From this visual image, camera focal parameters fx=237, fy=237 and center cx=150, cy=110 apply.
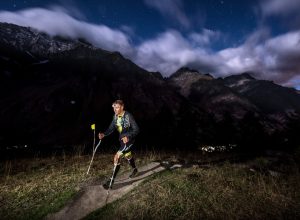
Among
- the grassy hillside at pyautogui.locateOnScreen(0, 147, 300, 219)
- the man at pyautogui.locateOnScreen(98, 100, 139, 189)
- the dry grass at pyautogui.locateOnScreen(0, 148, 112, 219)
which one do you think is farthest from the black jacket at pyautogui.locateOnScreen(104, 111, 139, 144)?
the dry grass at pyautogui.locateOnScreen(0, 148, 112, 219)

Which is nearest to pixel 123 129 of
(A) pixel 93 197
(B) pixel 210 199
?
(A) pixel 93 197

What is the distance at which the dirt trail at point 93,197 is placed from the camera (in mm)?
7113

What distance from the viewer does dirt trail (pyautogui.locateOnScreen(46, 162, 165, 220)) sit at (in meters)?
7.11

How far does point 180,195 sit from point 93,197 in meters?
2.87

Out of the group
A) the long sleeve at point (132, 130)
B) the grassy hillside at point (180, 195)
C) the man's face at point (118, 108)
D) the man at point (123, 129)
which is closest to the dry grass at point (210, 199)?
the grassy hillside at point (180, 195)

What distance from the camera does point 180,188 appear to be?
26.1 feet

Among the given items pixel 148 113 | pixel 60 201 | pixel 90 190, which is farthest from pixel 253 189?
pixel 148 113

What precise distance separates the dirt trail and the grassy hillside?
0.31m

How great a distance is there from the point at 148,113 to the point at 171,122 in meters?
34.8

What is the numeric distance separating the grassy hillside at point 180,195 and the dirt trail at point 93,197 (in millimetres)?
307

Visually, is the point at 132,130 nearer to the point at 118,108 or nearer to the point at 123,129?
the point at 123,129

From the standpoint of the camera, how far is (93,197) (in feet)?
25.8

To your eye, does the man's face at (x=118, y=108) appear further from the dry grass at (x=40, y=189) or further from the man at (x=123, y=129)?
the dry grass at (x=40, y=189)

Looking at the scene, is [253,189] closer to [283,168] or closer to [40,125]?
[283,168]
